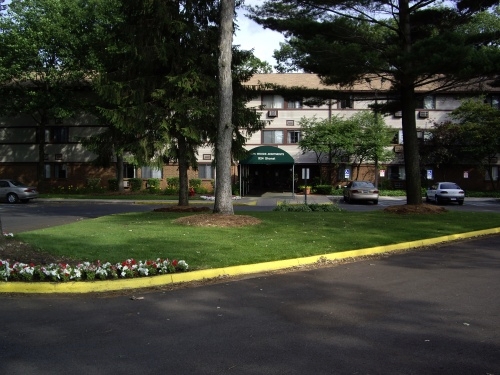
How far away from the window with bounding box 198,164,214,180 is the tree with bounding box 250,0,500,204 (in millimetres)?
22800

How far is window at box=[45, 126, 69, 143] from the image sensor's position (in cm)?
4034

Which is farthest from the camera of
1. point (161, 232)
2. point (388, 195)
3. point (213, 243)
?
point (388, 195)

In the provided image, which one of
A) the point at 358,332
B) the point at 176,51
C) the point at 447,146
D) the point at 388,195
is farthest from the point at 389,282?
the point at 447,146

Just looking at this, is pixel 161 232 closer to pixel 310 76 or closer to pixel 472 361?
pixel 472 361

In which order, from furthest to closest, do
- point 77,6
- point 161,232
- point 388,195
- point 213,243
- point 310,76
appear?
point 310,76
point 388,195
point 77,6
point 161,232
point 213,243

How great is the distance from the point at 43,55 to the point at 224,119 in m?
23.8

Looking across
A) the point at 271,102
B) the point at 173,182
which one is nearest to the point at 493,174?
the point at 271,102

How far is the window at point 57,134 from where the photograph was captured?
4034cm

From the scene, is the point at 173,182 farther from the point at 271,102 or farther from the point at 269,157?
the point at 271,102

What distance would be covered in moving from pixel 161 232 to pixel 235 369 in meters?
8.00

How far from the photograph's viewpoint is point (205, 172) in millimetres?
40531

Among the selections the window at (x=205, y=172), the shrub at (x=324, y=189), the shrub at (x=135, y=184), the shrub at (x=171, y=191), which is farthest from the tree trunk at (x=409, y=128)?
the shrub at (x=135, y=184)

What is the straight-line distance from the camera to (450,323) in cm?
543

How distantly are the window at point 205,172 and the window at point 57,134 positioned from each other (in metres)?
11.8
